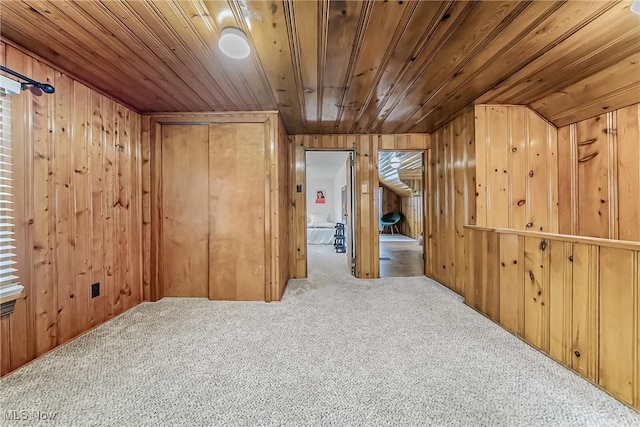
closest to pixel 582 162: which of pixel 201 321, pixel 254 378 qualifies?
pixel 254 378

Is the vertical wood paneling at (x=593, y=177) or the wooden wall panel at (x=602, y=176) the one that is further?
the vertical wood paneling at (x=593, y=177)

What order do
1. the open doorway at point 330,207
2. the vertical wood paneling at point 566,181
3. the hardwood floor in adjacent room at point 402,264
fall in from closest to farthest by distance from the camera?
the vertical wood paneling at point 566,181 → the hardwood floor in adjacent room at point 402,264 → the open doorway at point 330,207

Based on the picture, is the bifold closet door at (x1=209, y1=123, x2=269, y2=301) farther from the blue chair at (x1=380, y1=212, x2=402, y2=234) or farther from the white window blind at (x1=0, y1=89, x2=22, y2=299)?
the blue chair at (x1=380, y1=212, x2=402, y2=234)

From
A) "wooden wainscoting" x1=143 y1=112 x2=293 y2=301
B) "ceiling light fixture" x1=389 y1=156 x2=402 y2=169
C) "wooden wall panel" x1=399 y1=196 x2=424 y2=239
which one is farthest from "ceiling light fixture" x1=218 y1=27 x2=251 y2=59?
"wooden wall panel" x1=399 y1=196 x2=424 y2=239

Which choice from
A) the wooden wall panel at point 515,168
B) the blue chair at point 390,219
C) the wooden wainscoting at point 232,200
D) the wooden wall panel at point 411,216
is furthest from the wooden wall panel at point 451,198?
the blue chair at point 390,219

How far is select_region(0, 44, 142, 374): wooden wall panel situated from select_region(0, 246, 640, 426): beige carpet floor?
0.19 metres

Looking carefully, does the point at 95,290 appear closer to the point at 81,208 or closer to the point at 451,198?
the point at 81,208

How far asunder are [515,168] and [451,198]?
26.6 inches

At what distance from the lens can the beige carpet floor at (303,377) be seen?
110 cm

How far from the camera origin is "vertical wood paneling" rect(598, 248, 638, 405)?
116 centimetres

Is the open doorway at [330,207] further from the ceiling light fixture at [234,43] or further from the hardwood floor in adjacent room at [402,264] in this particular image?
the ceiling light fixture at [234,43]

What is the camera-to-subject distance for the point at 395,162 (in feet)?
17.9

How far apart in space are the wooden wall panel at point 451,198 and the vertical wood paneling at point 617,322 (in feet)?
3.95

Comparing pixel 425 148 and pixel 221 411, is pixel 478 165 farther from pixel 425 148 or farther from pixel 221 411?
pixel 221 411
